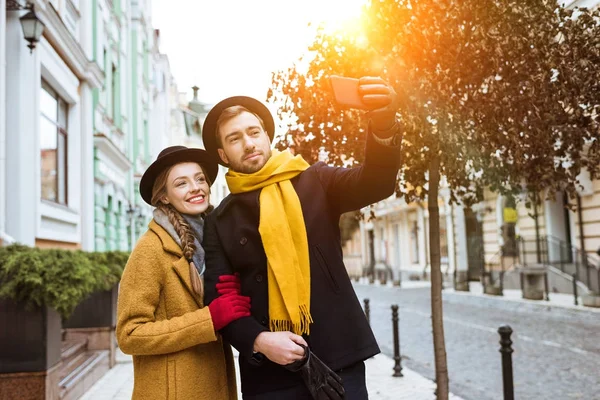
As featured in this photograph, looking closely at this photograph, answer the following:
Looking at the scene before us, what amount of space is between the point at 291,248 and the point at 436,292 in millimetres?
3475

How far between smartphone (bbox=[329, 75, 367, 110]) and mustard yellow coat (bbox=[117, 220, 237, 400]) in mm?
983

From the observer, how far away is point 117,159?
1855 centimetres

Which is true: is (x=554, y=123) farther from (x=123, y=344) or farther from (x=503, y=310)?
(x=503, y=310)

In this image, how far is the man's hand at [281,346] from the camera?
7.46ft

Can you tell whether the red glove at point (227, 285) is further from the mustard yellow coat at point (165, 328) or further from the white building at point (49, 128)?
the white building at point (49, 128)

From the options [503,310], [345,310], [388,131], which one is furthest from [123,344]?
[503,310]

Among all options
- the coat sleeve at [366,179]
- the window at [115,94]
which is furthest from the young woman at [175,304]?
the window at [115,94]

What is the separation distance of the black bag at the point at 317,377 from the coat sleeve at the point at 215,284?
181 millimetres

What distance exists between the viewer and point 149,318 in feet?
8.51

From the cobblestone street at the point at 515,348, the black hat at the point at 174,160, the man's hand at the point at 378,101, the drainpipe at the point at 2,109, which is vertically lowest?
the cobblestone street at the point at 515,348

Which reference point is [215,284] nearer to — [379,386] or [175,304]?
[175,304]

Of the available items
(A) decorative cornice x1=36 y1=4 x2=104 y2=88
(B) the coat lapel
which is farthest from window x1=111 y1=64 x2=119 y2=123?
(B) the coat lapel

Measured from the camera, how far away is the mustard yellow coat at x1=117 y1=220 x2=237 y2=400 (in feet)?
8.25

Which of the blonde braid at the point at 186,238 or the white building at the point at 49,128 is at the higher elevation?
the white building at the point at 49,128
